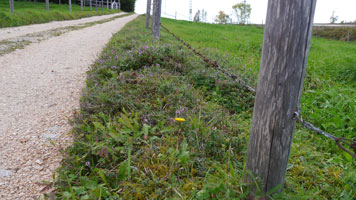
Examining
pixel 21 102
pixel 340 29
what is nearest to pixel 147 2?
pixel 21 102

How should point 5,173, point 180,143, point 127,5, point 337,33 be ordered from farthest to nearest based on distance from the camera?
point 127,5
point 337,33
point 180,143
point 5,173

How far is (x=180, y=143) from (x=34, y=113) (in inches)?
88.6

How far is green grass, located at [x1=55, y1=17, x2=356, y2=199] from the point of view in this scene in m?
2.10

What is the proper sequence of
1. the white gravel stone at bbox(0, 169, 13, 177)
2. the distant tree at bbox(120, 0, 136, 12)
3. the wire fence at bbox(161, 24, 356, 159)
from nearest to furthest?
the wire fence at bbox(161, 24, 356, 159) → the white gravel stone at bbox(0, 169, 13, 177) → the distant tree at bbox(120, 0, 136, 12)

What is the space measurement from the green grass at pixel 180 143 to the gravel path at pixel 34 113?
0.26 metres

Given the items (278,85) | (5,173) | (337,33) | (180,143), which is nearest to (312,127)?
(278,85)

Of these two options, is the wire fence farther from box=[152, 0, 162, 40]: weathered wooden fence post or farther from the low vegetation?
the low vegetation

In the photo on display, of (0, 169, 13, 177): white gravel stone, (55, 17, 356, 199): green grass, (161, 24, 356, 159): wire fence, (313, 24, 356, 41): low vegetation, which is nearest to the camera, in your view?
(161, 24, 356, 159): wire fence

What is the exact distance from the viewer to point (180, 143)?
2.60 metres

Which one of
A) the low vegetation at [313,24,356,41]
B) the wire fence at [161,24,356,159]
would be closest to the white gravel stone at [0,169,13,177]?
the wire fence at [161,24,356,159]

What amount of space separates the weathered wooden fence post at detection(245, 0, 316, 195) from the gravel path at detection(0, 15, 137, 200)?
175 cm

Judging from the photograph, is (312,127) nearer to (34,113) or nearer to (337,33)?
(34,113)

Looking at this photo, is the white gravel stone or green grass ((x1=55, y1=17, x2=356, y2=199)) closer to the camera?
green grass ((x1=55, y1=17, x2=356, y2=199))

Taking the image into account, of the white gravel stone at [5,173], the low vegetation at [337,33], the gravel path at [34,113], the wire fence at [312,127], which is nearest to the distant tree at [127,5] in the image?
the low vegetation at [337,33]
